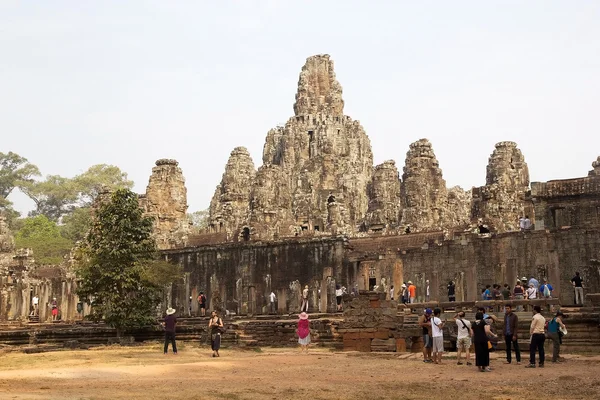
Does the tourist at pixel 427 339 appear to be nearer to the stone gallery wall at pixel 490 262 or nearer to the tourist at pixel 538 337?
the tourist at pixel 538 337

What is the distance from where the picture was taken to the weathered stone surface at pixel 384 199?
204ft

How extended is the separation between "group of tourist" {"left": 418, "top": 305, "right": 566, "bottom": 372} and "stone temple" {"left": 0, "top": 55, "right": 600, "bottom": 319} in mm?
13477

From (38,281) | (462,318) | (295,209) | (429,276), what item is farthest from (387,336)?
(295,209)

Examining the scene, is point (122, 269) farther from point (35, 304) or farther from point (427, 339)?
point (35, 304)

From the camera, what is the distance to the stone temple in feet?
113

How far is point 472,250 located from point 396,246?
847 cm

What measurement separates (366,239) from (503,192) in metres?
8.35

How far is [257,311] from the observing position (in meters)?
41.1

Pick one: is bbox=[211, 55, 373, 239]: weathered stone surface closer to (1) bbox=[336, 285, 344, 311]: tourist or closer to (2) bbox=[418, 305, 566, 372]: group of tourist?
(1) bbox=[336, 285, 344, 311]: tourist

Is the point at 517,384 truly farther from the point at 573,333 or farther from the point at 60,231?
the point at 60,231

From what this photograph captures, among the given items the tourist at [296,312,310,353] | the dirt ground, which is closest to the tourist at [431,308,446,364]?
the dirt ground

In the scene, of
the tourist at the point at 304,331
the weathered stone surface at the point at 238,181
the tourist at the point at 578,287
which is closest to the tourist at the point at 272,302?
the tourist at the point at 304,331

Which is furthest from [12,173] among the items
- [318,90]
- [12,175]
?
[318,90]

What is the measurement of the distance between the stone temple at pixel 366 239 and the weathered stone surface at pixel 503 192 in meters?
0.09
